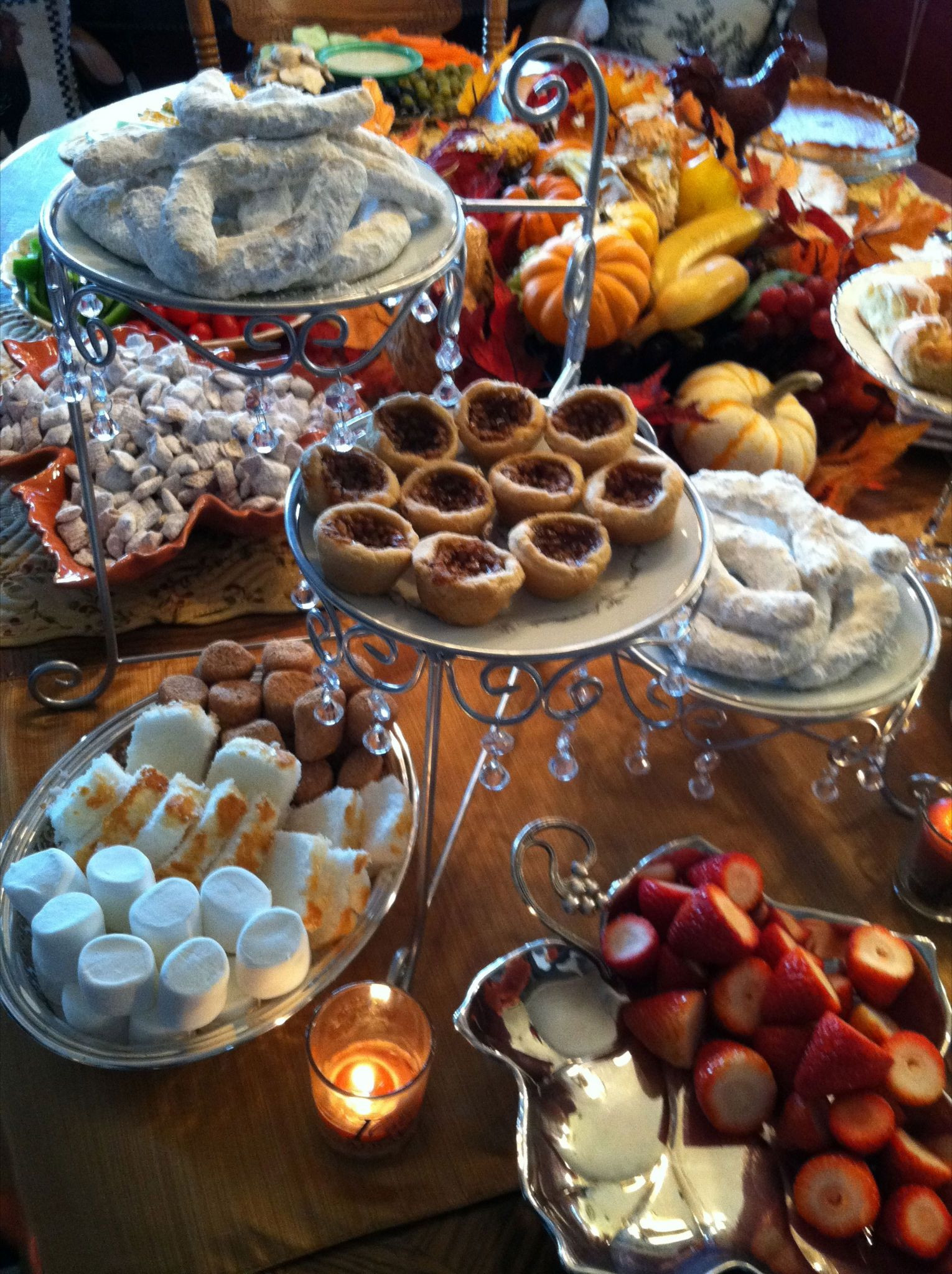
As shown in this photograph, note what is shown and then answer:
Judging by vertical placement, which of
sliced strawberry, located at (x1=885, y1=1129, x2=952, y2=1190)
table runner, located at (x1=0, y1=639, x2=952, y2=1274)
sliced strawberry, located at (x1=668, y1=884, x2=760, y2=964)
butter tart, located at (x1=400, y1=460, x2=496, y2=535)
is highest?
butter tart, located at (x1=400, y1=460, x2=496, y2=535)

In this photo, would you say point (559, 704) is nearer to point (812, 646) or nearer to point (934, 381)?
point (812, 646)

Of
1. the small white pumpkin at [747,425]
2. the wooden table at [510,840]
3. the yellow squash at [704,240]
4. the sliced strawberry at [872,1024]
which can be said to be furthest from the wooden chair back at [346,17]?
the sliced strawberry at [872,1024]

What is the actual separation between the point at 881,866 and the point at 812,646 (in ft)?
0.87

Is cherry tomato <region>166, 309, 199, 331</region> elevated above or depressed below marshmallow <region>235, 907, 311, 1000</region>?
above

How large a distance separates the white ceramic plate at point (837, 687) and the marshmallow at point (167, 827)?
0.41 metres

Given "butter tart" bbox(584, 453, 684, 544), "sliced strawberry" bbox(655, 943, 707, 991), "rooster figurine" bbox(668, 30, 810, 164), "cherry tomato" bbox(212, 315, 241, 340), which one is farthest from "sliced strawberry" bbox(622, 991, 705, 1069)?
"rooster figurine" bbox(668, 30, 810, 164)

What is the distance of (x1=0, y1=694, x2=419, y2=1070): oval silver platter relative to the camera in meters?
0.74

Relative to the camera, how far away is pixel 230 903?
780 mm

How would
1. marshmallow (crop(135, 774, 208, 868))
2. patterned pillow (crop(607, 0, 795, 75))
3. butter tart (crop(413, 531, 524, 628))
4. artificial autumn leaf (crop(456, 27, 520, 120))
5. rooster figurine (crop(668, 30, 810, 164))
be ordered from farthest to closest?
1. patterned pillow (crop(607, 0, 795, 75))
2. artificial autumn leaf (crop(456, 27, 520, 120))
3. rooster figurine (crop(668, 30, 810, 164))
4. marshmallow (crop(135, 774, 208, 868))
5. butter tart (crop(413, 531, 524, 628))

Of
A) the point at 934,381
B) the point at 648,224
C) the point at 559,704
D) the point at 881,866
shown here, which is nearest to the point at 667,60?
the point at 648,224

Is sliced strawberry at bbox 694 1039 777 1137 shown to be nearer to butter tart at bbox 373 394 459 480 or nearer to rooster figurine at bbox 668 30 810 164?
butter tart at bbox 373 394 459 480

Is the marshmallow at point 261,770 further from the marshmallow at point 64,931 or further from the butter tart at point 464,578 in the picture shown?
the butter tart at point 464,578

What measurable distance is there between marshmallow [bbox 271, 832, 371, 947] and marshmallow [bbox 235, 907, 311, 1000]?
4 cm

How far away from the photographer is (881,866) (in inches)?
39.3
